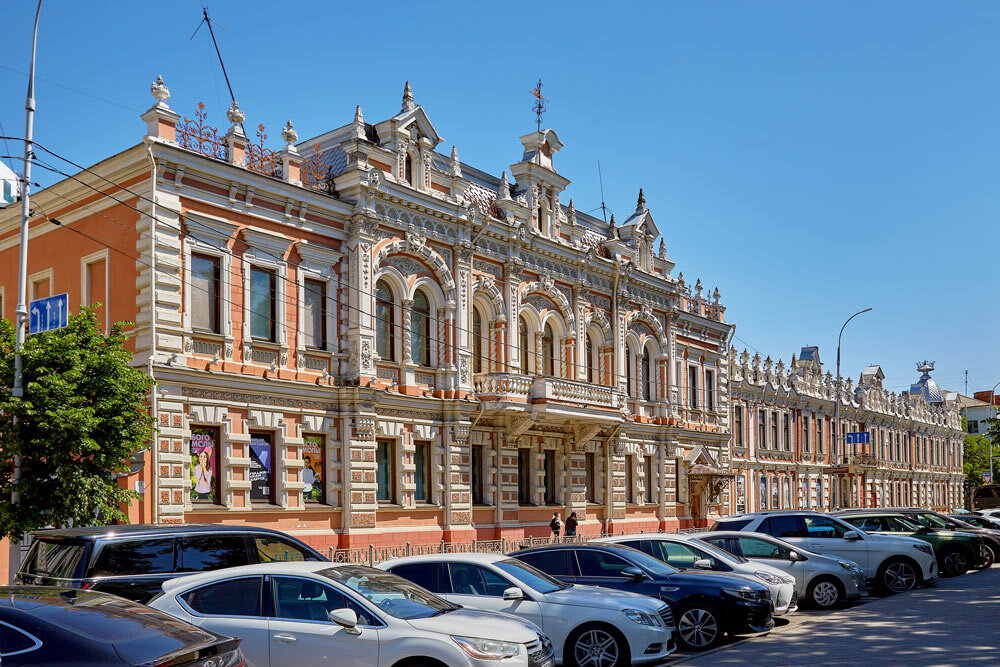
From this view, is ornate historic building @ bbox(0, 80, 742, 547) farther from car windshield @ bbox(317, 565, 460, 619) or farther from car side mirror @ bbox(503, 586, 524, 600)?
car windshield @ bbox(317, 565, 460, 619)

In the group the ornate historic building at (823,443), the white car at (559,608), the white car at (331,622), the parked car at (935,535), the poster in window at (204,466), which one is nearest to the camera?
the white car at (331,622)

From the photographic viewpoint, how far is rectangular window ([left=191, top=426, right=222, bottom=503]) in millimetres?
23641

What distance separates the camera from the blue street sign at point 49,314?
1839 cm

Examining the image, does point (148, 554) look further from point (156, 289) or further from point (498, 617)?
point (156, 289)

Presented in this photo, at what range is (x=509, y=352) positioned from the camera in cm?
3319

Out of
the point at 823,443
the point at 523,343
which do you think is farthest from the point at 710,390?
the point at 823,443

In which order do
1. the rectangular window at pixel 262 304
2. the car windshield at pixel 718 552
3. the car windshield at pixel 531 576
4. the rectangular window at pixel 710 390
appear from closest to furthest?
1. the car windshield at pixel 531 576
2. the car windshield at pixel 718 552
3. the rectangular window at pixel 262 304
4. the rectangular window at pixel 710 390

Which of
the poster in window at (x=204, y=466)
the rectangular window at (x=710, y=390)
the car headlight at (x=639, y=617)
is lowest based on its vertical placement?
the car headlight at (x=639, y=617)

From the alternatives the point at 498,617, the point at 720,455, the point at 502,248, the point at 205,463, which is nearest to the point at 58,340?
the point at 205,463

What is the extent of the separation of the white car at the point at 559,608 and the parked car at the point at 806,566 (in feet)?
19.9

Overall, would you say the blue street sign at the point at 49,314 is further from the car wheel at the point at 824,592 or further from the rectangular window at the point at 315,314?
the car wheel at the point at 824,592

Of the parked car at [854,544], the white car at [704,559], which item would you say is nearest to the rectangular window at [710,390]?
the parked car at [854,544]

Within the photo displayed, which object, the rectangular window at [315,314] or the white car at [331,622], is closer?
the white car at [331,622]

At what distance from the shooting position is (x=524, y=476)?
113 ft
